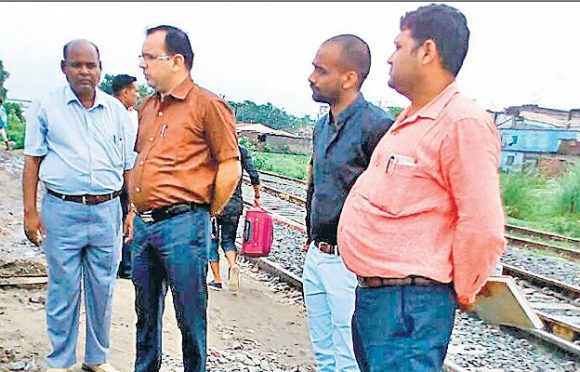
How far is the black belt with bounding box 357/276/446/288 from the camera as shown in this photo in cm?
236

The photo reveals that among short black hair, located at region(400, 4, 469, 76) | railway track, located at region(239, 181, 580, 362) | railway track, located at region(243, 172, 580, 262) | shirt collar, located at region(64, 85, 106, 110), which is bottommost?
railway track, located at region(243, 172, 580, 262)

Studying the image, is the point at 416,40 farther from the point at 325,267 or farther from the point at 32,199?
the point at 32,199

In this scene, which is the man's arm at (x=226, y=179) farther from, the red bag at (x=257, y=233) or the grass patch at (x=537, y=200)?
the grass patch at (x=537, y=200)

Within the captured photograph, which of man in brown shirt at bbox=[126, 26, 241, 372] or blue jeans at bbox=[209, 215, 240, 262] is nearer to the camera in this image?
man in brown shirt at bbox=[126, 26, 241, 372]

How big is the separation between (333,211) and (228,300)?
3.93m

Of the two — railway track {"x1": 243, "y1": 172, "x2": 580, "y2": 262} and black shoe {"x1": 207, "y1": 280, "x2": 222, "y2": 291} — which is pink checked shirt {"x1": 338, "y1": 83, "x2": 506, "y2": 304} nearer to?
black shoe {"x1": 207, "y1": 280, "x2": 222, "y2": 291}

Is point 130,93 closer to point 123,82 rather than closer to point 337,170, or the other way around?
point 123,82

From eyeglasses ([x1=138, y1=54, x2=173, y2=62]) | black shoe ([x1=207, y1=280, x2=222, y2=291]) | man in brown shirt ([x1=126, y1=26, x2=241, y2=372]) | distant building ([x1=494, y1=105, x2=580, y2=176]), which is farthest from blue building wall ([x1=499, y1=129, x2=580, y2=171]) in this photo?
eyeglasses ([x1=138, y1=54, x2=173, y2=62])

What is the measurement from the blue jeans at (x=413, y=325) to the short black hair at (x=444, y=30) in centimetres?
81

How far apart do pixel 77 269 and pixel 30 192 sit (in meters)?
0.52

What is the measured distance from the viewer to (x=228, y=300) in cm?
712

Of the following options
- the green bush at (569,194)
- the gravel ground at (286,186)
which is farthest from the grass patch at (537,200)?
the gravel ground at (286,186)

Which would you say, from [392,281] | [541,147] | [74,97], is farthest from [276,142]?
[392,281]

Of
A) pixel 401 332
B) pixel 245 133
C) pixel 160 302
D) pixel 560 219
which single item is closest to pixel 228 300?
pixel 160 302
